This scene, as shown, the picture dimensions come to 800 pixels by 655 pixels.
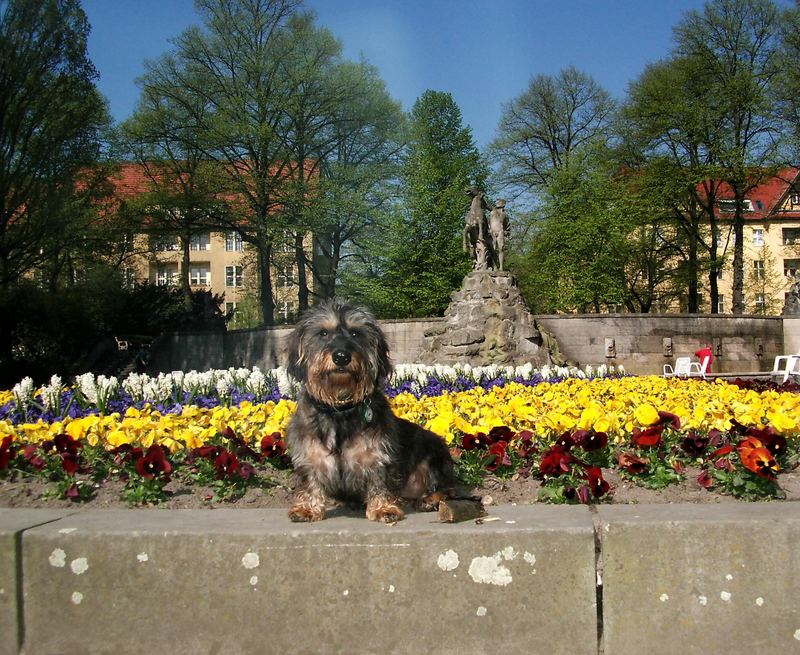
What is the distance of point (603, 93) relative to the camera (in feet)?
153

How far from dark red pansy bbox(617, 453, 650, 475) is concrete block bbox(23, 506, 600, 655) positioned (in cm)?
91

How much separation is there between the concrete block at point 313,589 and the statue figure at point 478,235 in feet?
73.8

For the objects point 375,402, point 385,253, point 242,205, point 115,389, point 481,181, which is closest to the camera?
point 375,402

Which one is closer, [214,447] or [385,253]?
[214,447]

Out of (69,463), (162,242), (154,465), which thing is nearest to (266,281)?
(162,242)

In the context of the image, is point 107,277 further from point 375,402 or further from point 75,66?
point 375,402

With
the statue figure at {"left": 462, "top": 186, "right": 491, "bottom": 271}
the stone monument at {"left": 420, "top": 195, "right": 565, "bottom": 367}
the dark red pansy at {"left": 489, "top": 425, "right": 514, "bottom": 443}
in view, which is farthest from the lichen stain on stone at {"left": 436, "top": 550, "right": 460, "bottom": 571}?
the statue figure at {"left": 462, "top": 186, "right": 491, "bottom": 271}

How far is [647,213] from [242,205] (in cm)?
2060

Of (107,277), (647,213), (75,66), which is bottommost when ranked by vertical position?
(107,277)

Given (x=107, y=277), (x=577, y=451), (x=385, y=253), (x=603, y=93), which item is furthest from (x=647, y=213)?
(x=577, y=451)

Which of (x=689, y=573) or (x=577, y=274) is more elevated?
(x=577, y=274)

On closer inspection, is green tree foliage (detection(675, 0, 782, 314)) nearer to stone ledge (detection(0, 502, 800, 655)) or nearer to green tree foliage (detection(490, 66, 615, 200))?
green tree foliage (detection(490, 66, 615, 200))

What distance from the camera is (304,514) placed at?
10.6 feet

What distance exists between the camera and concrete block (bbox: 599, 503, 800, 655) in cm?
279
